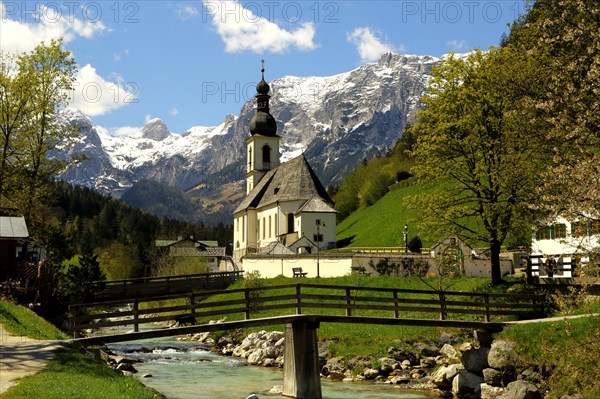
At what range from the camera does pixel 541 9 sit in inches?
2005

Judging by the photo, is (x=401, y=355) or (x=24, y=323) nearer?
(x=24, y=323)

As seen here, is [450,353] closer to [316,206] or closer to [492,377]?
[492,377]

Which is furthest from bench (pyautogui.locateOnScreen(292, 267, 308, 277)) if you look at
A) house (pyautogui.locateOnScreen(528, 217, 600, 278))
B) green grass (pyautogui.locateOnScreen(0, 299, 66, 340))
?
green grass (pyautogui.locateOnScreen(0, 299, 66, 340))

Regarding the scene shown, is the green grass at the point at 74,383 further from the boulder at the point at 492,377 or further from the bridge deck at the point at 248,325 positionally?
the boulder at the point at 492,377

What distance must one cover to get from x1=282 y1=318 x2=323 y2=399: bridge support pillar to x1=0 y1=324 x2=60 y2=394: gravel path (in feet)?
27.4

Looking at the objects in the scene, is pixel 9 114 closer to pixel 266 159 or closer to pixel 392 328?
pixel 392 328

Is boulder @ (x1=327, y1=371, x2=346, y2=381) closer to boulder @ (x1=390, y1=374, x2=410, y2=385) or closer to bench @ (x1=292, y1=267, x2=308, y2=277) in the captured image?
boulder @ (x1=390, y1=374, x2=410, y2=385)

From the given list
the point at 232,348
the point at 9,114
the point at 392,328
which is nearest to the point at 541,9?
the point at 392,328

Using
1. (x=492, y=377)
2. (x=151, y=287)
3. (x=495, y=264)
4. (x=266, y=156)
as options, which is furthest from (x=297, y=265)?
(x=266, y=156)

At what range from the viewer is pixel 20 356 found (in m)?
19.0

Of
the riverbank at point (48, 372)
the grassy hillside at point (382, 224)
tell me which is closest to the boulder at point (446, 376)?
the riverbank at point (48, 372)

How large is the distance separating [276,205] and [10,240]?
48910mm

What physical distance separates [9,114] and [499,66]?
2637 centimetres

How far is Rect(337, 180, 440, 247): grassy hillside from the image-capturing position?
7700cm
